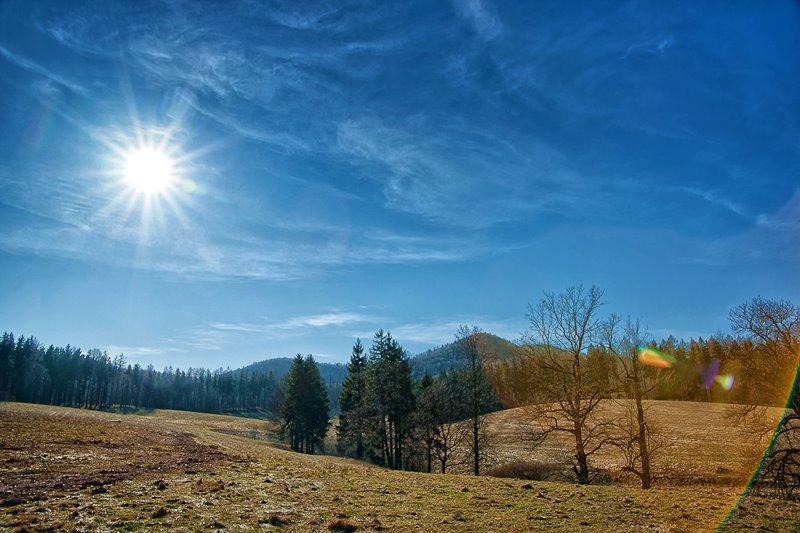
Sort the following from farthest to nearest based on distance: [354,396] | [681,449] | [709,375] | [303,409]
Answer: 1. [709,375]
2. [303,409]
3. [354,396]
4. [681,449]

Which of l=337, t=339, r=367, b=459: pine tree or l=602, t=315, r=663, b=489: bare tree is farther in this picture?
l=337, t=339, r=367, b=459: pine tree

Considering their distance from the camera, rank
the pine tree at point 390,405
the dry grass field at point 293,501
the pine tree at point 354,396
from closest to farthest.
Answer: the dry grass field at point 293,501 < the pine tree at point 390,405 < the pine tree at point 354,396

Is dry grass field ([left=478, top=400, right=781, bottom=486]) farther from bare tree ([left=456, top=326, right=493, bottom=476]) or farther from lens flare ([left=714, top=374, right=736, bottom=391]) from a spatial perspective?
lens flare ([left=714, top=374, right=736, bottom=391])

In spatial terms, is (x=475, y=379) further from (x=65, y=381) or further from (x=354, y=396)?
(x=65, y=381)

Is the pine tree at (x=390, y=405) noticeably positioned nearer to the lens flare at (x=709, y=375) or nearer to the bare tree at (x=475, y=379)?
the bare tree at (x=475, y=379)

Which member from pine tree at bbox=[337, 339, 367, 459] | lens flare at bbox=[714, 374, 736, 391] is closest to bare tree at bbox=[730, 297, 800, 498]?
pine tree at bbox=[337, 339, 367, 459]

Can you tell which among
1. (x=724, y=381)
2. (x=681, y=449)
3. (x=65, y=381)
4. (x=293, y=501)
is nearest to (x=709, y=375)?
(x=724, y=381)

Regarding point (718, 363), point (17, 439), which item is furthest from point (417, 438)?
point (718, 363)

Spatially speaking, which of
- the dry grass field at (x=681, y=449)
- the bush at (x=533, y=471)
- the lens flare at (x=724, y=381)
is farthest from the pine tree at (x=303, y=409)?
the lens flare at (x=724, y=381)

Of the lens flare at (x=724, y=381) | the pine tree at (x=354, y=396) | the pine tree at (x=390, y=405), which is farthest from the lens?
the lens flare at (x=724, y=381)

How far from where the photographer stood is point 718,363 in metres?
107

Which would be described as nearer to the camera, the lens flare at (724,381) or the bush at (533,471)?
the bush at (533,471)

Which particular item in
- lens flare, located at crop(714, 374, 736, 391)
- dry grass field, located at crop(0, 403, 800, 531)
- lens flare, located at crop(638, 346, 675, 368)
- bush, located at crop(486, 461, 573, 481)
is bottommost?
bush, located at crop(486, 461, 573, 481)

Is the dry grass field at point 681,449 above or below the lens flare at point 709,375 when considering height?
below
